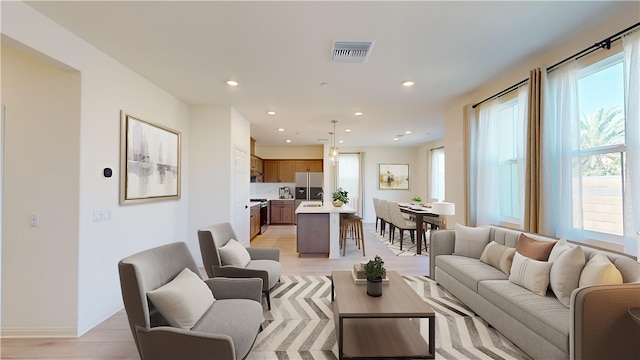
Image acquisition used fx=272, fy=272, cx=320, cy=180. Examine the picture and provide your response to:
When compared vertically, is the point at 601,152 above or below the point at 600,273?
above

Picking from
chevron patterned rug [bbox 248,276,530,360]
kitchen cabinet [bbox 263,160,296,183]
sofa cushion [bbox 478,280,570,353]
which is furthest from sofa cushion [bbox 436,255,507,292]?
kitchen cabinet [bbox 263,160,296,183]

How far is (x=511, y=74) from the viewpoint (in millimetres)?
3324

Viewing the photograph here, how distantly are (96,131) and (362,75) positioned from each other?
287 centimetres

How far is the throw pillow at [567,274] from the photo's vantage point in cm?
209

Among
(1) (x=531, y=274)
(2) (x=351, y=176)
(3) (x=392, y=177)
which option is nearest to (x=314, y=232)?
(1) (x=531, y=274)

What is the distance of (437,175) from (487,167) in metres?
4.52

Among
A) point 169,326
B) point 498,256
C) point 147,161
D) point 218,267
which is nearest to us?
point 169,326

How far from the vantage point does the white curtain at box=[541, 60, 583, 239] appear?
256cm

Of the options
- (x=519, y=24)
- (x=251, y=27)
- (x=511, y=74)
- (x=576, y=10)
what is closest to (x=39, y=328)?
(x=251, y=27)

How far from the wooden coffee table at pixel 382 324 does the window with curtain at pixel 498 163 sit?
2001mm

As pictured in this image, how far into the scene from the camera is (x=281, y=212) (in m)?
8.87

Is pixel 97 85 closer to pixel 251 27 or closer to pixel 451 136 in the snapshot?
pixel 251 27

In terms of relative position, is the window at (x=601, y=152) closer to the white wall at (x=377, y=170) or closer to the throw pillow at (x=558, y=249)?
the throw pillow at (x=558, y=249)

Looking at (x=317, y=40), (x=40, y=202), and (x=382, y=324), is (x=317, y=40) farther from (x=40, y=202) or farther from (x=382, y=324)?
(x=40, y=202)
